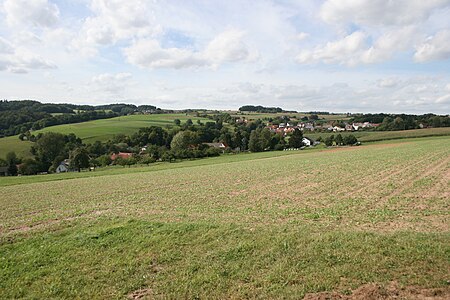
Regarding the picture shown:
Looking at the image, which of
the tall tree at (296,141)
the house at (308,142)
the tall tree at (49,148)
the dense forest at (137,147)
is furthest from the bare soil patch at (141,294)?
the house at (308,142)

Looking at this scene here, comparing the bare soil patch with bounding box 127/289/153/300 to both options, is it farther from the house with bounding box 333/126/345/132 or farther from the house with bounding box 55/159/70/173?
the house with bounding box 333/126/345/132

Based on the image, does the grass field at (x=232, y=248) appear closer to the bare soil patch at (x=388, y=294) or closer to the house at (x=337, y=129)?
the bare soil patch at (x=388, y=294)

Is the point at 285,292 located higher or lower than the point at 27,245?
higher

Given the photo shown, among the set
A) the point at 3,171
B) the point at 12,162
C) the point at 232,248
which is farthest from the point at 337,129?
the point at 232,248

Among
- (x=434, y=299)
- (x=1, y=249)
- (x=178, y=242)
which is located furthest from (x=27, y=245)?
(x=434, y=299)

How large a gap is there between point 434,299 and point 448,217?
26.2ft

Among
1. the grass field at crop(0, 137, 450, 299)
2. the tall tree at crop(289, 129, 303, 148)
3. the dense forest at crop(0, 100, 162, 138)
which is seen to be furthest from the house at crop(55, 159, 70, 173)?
the grass field at crop(0, 137, 450, 299)

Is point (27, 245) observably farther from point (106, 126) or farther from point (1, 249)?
point (106, 126)

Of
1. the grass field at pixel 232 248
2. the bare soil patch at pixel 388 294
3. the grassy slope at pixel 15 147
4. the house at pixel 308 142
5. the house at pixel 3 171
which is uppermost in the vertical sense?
the bare soil patch at pixel 388 294

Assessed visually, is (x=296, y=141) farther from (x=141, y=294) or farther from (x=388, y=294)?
(x=141, y=294)

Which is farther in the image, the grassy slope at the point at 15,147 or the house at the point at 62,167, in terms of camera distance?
the grassy slope at the point at 15,147

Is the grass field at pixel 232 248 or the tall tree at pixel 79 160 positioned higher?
the grass field at pixel 232 248

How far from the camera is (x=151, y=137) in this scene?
119 metres

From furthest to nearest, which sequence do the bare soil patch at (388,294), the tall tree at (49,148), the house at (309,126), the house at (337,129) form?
the house at (309,126), the house at (337,129), the tall tree at (49,148), the bare soil patch at (388,294)
